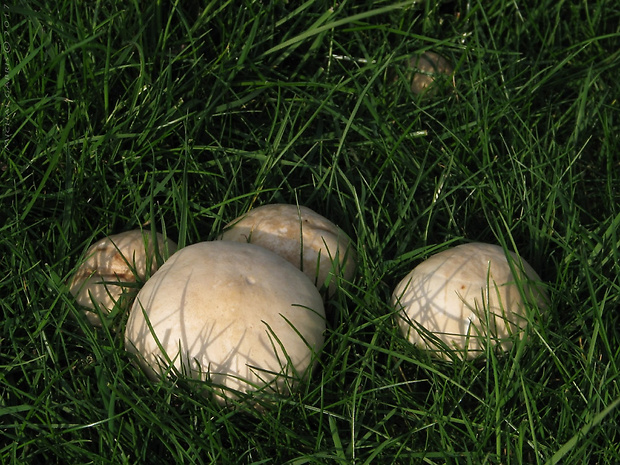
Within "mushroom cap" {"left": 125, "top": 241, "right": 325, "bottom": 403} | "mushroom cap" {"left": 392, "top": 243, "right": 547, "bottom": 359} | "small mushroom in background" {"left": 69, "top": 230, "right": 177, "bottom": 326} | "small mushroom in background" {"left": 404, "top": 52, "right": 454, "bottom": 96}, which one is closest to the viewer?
"mushroom cap" {"left": 125, "top": 241, "right": 325, "bottom": 403}

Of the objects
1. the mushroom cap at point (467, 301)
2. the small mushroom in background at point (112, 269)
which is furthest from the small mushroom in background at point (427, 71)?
the small mushroom in background at point (112, 269)

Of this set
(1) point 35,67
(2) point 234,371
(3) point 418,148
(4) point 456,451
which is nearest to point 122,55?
(1) point 35,67

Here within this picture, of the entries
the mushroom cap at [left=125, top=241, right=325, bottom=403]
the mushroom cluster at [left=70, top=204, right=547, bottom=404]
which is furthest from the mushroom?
the mushroom cap at [left=125, top=241, right=325, bottom=403]

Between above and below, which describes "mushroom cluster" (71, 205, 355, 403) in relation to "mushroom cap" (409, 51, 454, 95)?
below

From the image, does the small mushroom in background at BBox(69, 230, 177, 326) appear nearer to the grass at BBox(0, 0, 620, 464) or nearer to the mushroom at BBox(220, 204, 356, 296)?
the grass at BBox(0, 0, 620, 464)

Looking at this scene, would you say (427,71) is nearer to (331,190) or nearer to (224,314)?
(331,190)

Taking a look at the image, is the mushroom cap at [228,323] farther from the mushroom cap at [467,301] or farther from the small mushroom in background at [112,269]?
the mushroom cap at [467,301]
